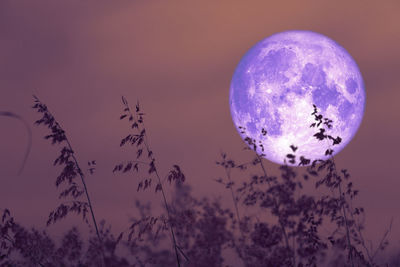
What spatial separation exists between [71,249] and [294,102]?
8.24 meters

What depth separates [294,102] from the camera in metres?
16.5

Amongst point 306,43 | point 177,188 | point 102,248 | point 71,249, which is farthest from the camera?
point 306,43

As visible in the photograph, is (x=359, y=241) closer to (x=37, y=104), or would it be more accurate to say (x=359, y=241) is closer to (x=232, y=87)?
(x=37, y=104)

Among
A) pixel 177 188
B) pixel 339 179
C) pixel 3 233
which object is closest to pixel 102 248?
pixel 3 233

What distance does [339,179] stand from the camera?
10789mm

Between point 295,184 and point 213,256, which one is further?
point 213,256

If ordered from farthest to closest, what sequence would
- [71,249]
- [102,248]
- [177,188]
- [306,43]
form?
[306,43]
[177,188]
[71,249]
[102,248]

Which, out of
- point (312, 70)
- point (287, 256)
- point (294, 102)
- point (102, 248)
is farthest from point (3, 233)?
point (312, 70)

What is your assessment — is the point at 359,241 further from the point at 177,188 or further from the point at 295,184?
the point at 177,188

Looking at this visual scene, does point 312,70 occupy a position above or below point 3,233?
above

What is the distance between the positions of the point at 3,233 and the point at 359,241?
7264mm

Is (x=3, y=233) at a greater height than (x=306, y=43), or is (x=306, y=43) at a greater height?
(x=306, y=43)

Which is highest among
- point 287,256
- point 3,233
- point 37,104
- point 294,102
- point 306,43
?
point 306,43

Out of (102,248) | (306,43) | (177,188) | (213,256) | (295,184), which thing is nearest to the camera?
(102,248)
